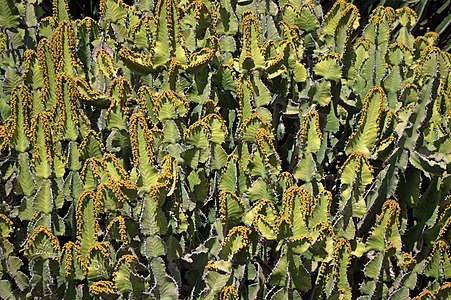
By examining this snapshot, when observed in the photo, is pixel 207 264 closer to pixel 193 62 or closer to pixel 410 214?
pixel 193 62

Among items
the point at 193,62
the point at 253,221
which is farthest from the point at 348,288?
the point at 193,62

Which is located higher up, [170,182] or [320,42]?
[320,42]

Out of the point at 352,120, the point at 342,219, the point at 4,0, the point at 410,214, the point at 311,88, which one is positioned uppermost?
the point at 4,0

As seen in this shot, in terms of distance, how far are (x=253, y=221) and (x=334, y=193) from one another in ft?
1.73

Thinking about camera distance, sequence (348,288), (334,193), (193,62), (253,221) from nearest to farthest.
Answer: (253,221) < (348,288) < (193,62) < (334,193)

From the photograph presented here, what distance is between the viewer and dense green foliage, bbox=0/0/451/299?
5.24 feet

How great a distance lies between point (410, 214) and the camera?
83.3 inches

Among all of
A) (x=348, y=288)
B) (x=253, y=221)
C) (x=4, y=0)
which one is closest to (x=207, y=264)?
(x=253, y=221)

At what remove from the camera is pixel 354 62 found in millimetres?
2113

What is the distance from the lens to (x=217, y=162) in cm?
172

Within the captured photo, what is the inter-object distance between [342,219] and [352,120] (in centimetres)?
42

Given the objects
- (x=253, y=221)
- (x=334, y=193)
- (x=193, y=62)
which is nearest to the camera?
(x=253, y=221)

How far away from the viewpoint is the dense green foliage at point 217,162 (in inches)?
62.9

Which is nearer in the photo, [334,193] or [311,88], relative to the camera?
[311,88]
